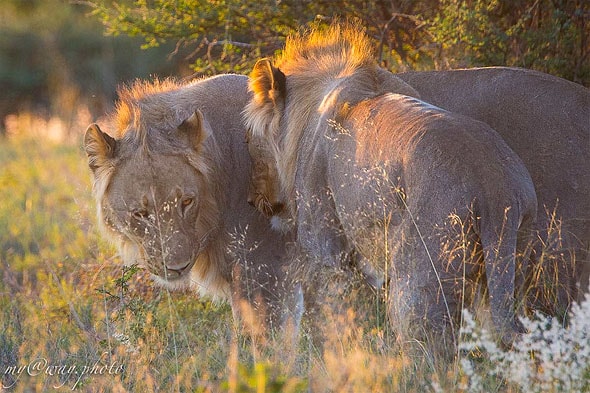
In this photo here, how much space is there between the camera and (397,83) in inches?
210

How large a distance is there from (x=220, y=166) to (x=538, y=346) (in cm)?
252

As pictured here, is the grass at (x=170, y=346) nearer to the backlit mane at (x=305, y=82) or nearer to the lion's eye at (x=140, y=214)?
the lion's eye at (x=140, y=214)

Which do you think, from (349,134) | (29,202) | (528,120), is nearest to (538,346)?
(349,134)

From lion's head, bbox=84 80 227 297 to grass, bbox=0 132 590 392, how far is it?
22 cm

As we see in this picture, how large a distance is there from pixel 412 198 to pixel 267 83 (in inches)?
72.1

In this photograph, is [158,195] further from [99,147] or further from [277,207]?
[277,207]

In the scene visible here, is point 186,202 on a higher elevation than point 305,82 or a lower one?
lower

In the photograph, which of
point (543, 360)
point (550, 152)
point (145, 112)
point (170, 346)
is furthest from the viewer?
point (145, 112)

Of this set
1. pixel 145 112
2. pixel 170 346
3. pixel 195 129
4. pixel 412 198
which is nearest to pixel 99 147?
pixel 145 112

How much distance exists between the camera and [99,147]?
17.7ft

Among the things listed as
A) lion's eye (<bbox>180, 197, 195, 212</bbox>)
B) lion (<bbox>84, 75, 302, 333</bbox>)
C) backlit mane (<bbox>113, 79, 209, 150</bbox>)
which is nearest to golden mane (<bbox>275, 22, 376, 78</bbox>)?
lion (<bbox>84, 75, 302, 333</bbox>)

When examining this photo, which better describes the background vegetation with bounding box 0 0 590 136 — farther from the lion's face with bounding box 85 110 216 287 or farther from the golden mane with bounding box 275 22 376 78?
the lion's face with bounding box 85 110 216 287

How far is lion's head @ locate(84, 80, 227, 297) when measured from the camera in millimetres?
5355

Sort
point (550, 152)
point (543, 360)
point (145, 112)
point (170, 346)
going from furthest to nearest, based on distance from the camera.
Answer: point (145, 112), point (170, 346), point (550, 152), point (543, 360)
